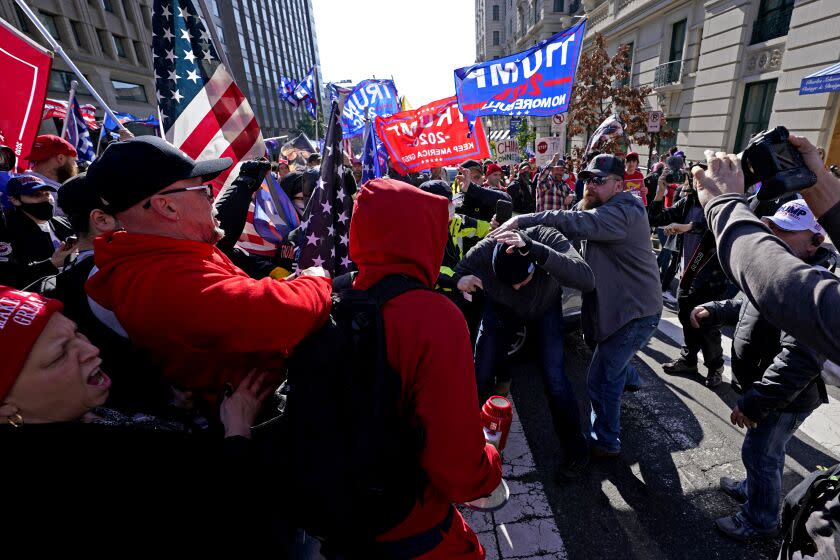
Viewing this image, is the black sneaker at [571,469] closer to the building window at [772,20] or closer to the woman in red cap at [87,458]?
the woman in red cap at [87,458]

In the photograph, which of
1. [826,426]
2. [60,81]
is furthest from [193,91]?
[60,81]

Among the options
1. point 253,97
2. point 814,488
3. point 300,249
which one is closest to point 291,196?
point 300,249

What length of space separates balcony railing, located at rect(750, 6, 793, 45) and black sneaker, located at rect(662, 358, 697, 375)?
49.4ft

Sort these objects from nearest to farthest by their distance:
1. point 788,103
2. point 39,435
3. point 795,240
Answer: point 39,435 < point 795,240 < point 788,103

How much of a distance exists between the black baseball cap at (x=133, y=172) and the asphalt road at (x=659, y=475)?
9.42ft

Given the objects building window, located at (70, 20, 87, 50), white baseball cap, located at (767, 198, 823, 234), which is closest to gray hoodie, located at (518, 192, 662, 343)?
white baseball cap, located at (767, 198, 823, 234)

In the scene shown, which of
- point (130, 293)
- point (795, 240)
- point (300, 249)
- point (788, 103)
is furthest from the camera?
point (788, 103)

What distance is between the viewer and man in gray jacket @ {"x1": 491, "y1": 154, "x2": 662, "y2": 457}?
2.89m

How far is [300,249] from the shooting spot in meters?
3.22

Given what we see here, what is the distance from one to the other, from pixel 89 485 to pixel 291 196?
16.9 ft

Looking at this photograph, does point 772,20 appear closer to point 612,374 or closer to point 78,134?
point 612,374

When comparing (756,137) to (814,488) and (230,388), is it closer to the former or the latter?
(814,488)

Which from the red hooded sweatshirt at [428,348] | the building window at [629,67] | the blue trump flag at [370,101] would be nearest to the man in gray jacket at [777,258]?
the red hooded sweatshirt at [428,348]

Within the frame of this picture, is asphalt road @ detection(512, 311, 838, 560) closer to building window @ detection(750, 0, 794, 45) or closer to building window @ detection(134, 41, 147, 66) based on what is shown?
building window @ detection(750, 0, 794, 45)
